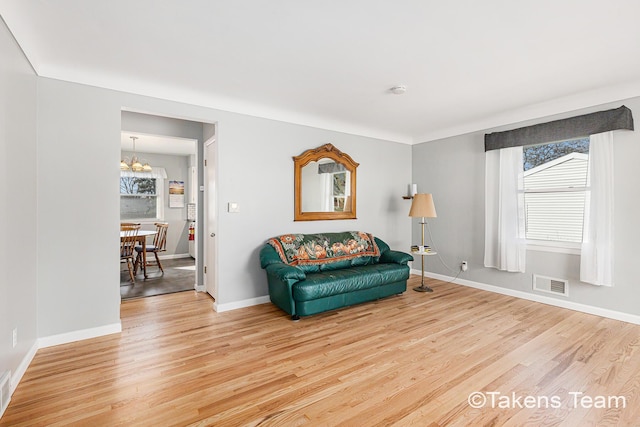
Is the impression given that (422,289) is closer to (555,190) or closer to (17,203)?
(555,190)

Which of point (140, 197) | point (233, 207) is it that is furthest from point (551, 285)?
point (140, 197)

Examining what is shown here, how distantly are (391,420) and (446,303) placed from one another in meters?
2.43

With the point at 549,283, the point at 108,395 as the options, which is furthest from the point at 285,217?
the point at 549,283

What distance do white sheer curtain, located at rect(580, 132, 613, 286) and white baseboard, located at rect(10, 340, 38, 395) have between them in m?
5.18

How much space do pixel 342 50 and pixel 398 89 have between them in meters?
0.99

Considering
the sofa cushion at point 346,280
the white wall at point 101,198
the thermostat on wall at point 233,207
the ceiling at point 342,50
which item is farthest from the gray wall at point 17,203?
the sofa cushion at point 346,280

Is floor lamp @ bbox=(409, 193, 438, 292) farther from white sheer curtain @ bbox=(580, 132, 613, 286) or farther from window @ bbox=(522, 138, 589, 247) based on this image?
white sheer curtain @ bbox=(580, 132, 613, 286)

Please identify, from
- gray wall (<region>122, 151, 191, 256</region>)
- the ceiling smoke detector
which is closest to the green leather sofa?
the ceiling smoke detector

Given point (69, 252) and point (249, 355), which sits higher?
point (69, 252)

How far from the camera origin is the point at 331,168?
4.52 metres

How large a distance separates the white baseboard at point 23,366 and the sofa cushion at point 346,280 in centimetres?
213

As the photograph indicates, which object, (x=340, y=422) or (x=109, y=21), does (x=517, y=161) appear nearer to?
(x=340, y=422)

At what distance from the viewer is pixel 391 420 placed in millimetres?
1779

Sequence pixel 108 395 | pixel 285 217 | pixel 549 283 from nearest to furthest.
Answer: pixel 108 395 < pixel 549 283 < pixel 285 217
